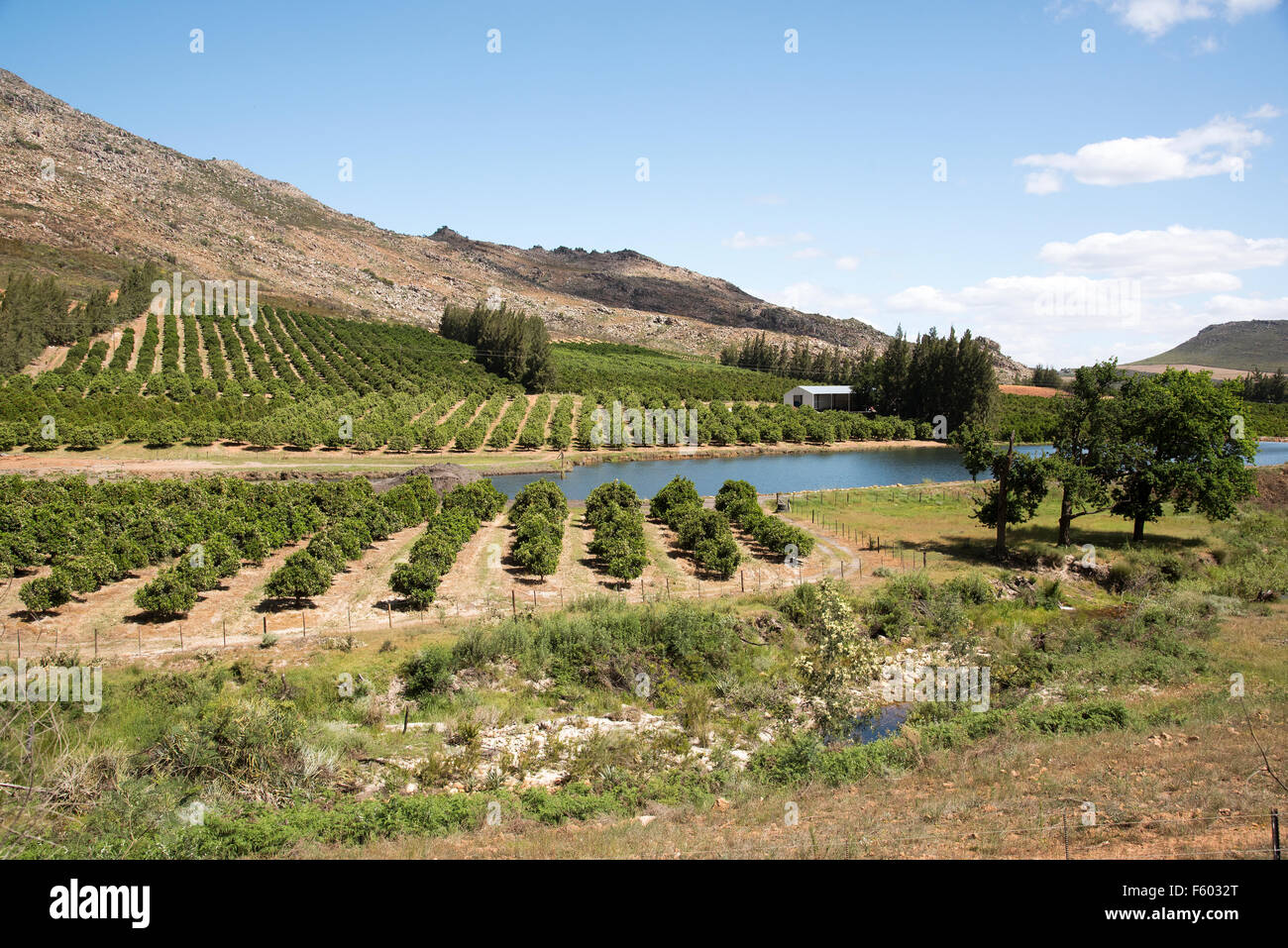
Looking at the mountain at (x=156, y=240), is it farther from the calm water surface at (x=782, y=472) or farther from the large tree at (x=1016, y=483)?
the large tree at (x=1016, y=483)

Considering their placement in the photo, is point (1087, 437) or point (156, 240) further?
point (156, 240)

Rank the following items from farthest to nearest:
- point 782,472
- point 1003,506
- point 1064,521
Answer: point 782,472
point 1064,521
point 1003,506

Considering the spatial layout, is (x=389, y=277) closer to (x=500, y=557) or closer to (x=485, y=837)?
(x=500, y=557)

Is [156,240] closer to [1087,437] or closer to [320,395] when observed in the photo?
[320,395]

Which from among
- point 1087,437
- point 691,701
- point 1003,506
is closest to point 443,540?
point 691,701

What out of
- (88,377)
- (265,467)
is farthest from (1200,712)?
(88,377)

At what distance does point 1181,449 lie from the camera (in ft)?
113

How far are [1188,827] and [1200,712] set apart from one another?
8208 millimetres

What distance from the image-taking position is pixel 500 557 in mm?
34094

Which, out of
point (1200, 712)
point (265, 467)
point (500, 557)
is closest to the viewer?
point (1200, 712)

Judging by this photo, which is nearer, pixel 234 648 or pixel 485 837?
pixel 485 837

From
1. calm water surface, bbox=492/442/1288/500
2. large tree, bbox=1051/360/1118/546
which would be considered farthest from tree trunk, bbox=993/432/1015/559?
calm water surface, bbox=492/442/1288/500

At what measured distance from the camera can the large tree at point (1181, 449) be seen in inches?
1313
